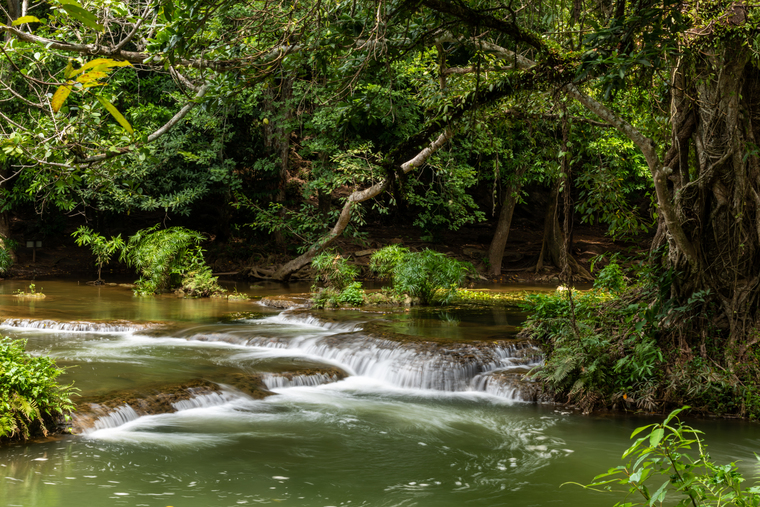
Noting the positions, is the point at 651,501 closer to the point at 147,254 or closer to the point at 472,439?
the point at 472,439

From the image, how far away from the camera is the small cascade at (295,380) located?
903 centimetres

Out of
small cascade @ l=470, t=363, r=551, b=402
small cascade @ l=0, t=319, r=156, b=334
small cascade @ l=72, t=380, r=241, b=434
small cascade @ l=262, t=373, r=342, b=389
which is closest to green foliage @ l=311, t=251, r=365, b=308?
small cascade @ l=0, t=319, r=156, b=334

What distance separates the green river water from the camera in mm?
5410

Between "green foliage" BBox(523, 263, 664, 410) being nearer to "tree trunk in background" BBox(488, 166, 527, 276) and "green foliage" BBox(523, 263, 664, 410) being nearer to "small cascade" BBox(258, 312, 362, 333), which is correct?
"small cascade" BBox(258, 312, 362, 333)

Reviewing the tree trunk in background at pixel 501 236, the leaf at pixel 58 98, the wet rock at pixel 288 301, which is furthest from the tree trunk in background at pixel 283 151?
the leaf at pixel 58 98

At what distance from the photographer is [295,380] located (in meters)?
9.21

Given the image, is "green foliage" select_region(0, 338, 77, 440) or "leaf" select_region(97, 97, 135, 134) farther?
"green foliage" select_region(0, 338, 77, 440)

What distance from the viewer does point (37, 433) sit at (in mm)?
6320

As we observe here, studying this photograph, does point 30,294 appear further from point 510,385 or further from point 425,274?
point 510,385

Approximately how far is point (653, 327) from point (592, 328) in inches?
34.3

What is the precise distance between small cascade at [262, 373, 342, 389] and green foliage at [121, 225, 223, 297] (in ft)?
27.8

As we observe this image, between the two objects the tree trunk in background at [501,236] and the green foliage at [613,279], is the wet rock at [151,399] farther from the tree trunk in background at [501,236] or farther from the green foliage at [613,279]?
the tree trunk in background at [501,236]

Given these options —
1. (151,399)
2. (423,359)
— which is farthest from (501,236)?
(151,399)

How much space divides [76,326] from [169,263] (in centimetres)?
518
